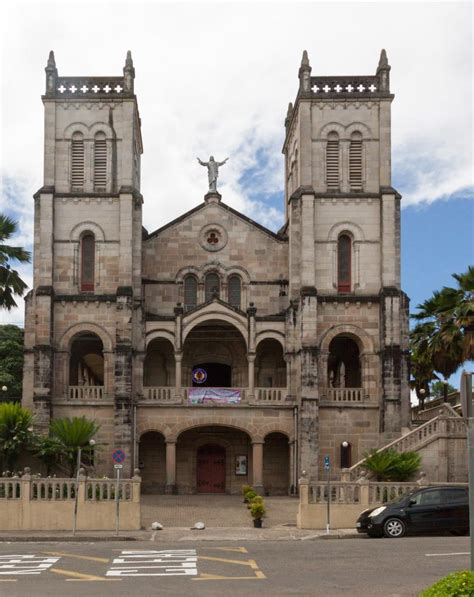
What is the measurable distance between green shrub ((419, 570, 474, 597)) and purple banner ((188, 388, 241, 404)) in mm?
32446

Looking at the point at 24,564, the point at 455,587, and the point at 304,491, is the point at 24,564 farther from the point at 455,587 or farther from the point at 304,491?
the point at 304,491

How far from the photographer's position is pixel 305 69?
149 ft

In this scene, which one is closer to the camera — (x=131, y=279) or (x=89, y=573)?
(x=89, y=573)

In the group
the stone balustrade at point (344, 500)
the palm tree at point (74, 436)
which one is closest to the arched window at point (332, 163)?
the palm tree at point (74, 436)

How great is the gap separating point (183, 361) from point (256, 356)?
341cm

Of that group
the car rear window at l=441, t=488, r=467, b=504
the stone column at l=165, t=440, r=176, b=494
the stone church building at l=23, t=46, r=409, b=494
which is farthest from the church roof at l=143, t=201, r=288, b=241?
the car rear window at l=441, t=488, r=467, b=504

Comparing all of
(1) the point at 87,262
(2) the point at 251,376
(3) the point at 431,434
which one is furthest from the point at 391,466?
(1) the point at 87,262

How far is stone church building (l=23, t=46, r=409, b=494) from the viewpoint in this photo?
4316 centimetres

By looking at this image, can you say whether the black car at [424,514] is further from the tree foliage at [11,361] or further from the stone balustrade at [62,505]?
the tree foliage at [11,361]

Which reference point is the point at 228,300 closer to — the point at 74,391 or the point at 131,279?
the point at 131,279

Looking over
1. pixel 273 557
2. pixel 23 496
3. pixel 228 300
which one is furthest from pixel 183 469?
pixel 273 557

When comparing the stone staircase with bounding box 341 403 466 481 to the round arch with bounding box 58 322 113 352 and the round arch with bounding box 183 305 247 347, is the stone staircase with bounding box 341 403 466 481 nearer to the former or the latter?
the round arch with bounding box 183 305 247 347

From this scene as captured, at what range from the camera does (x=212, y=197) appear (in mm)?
47750

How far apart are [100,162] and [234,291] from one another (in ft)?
27.8
